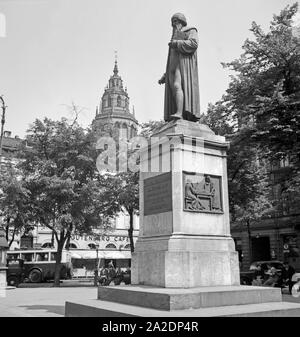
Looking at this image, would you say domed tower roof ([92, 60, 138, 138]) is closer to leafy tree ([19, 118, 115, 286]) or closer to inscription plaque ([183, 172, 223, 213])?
leafy tree ([19, 118, 115, 286])

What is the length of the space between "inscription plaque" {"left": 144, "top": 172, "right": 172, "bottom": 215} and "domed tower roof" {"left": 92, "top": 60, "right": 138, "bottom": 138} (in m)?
115

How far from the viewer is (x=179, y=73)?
10102 mm

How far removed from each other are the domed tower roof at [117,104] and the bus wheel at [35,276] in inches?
3568

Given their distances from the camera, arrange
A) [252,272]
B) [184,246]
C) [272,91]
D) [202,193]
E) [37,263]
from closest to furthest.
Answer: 1. [184,246]
2. [202,193]
3. [272,91]
4. [252,272]
5. [37,263]

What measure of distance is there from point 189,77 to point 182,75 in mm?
179

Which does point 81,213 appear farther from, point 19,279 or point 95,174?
point 19,279

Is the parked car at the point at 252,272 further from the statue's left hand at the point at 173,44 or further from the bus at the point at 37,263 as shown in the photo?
the statue's left hand at the point at 173,44

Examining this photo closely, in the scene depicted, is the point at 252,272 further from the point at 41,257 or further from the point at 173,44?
the point at 173,44

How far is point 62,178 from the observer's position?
28.2 m

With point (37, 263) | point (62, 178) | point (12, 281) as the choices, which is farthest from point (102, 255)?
point (62, 178)

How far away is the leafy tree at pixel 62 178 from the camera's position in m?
28.2

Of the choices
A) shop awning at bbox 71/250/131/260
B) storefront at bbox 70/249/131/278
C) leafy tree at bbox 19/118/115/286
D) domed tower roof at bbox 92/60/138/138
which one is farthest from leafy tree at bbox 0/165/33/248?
domed tower roof at bbox 92/60/138/138

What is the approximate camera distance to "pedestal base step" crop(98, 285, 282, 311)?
7.02 meters

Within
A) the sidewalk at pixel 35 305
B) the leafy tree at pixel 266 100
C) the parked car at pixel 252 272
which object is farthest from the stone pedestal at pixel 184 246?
the parked car at pixel 252 272
